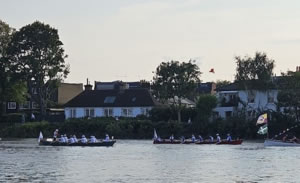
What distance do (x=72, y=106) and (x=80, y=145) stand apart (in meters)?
36.9

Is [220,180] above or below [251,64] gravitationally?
below

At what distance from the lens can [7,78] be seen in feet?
373

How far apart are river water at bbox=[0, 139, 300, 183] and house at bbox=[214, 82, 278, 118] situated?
27456 mm

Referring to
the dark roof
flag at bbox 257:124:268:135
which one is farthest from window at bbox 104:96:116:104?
flag at bbox 257:124:268:135

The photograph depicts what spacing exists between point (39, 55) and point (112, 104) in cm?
1429

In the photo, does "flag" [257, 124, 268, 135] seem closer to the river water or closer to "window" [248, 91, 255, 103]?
the river water

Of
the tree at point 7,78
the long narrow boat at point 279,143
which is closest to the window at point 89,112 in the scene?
the tree at point 7,78

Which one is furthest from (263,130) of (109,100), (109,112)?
(109,100)

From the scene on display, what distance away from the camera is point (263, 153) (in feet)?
230

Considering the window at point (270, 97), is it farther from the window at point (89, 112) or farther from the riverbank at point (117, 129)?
the window at point (89, 112)

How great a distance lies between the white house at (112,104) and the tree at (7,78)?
8.65 meters

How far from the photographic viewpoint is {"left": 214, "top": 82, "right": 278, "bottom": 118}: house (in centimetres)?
10519

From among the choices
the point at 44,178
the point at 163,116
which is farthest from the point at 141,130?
the point at 44,178

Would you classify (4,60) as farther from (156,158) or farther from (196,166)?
(196,166)
